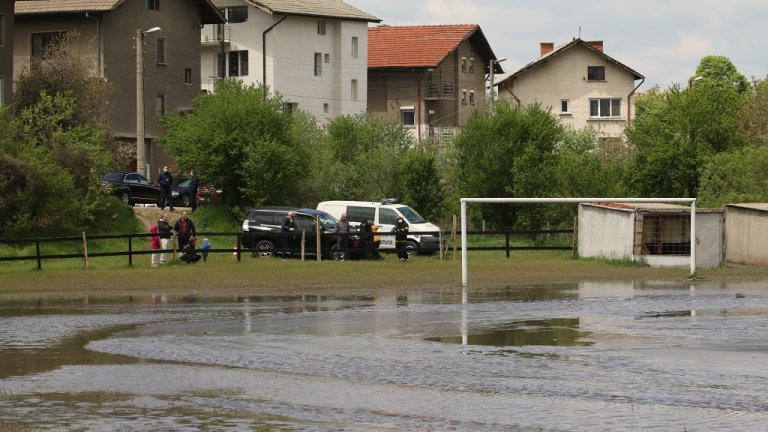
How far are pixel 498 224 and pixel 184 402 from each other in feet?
141

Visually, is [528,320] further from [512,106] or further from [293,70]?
[293,70]

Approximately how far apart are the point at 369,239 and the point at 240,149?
1491 cm

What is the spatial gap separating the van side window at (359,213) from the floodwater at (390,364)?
1760 cm

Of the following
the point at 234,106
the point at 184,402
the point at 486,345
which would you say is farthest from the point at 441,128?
the point at 184,402

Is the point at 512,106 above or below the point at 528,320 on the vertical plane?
above

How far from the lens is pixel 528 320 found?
25828 millimetres

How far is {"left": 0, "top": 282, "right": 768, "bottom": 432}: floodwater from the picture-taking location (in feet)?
49.9

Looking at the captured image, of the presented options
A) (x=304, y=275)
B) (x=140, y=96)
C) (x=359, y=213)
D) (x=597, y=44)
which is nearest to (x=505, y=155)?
(x=359, y=213)

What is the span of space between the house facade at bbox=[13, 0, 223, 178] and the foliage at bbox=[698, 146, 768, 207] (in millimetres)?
26420

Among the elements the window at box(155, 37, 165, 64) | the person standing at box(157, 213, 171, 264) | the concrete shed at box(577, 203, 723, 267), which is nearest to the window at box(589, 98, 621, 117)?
the window at box(155, 37, 165, 64)

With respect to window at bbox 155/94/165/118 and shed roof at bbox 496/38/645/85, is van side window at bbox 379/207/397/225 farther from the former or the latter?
shed roof at bbox 496/38/645/85

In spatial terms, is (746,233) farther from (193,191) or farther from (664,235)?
(193,191)

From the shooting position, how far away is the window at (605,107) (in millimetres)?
96125

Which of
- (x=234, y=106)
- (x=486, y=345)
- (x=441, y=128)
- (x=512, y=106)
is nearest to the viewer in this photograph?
(x=486, y=345)
